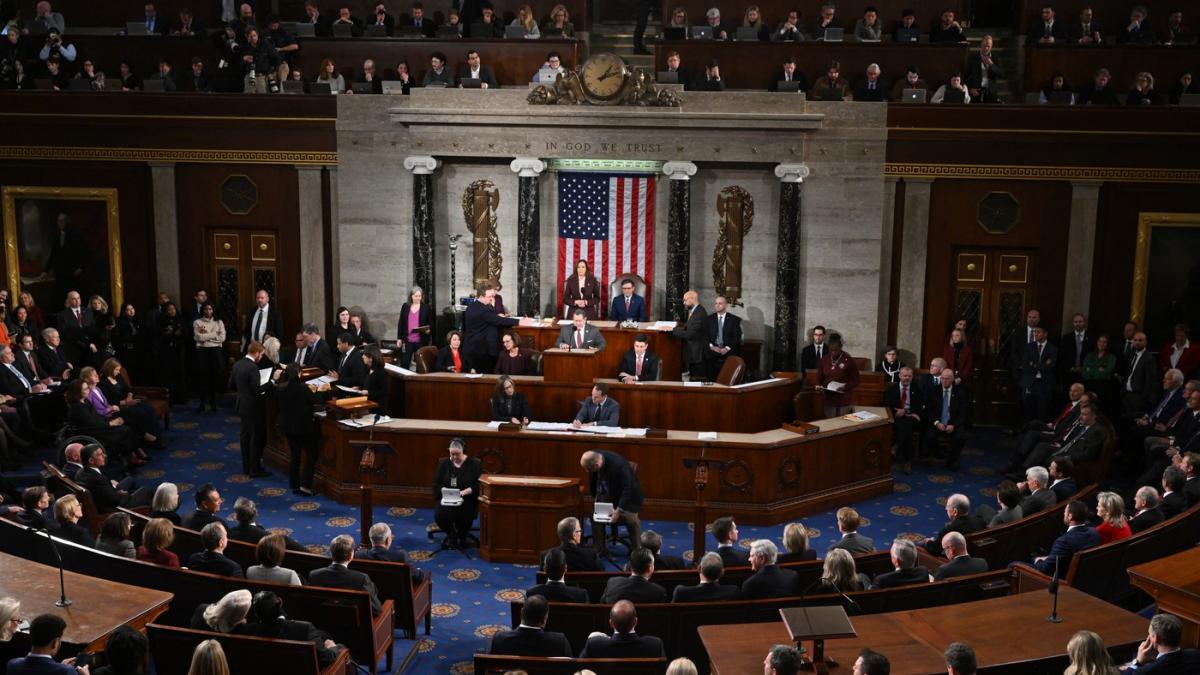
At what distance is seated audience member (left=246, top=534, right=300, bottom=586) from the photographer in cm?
896

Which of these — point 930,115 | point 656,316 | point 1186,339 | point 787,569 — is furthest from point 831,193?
point 787,569

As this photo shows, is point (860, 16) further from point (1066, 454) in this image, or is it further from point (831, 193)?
point (1066, 454)

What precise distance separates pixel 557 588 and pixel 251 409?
6582 mm

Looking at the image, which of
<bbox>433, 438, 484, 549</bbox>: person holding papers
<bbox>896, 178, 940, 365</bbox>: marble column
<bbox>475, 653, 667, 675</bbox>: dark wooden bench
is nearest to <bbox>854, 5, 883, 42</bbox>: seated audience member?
<bbox>896, 178, 940, 365</bbox>: marble column

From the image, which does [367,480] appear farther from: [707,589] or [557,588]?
[707,589]

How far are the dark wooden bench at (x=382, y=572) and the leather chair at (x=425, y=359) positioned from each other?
211 inches

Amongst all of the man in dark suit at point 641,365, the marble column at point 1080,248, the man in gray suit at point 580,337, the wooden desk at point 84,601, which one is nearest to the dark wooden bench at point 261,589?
the wooden desk at point 84,601

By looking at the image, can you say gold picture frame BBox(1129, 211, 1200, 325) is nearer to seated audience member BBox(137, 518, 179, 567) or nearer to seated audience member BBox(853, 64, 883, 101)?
seated audience member BBox(853, 64, 883, 101)

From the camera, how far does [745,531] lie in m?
13.2

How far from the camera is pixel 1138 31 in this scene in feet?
59.5

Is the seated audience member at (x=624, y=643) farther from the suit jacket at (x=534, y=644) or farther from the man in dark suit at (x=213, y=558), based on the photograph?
the man in dark suit at (x=213, y=558)

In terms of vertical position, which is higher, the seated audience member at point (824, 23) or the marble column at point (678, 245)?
the seated audience member at point (824, 23)

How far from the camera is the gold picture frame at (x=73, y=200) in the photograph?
18609 millimetres

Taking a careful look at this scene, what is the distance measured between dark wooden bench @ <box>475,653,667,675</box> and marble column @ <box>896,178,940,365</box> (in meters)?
11.1
